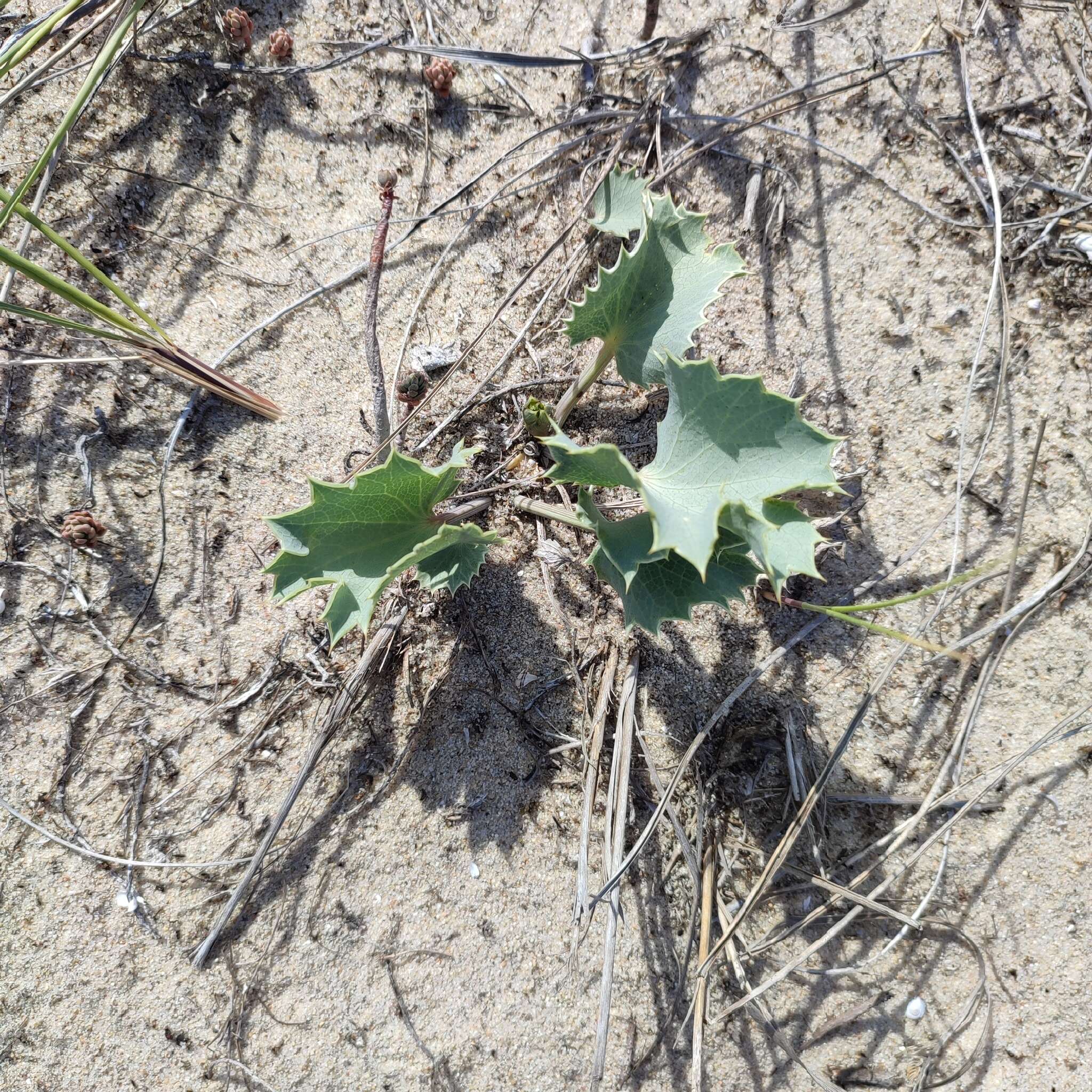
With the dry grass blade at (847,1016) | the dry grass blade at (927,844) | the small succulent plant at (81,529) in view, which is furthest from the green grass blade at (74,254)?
the dry grass blade at (847,1016)

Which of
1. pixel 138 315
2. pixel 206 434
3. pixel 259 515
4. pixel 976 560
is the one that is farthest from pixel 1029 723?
pixel 138 315

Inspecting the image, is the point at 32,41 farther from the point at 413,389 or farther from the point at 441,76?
the point at 413,389

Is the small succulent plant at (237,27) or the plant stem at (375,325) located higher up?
the small succulent plant at (237,27)

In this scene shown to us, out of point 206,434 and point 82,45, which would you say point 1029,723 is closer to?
point 206,434

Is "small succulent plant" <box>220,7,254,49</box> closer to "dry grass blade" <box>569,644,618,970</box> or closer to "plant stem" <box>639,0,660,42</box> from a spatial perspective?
"plant stem" <box>639,0,660,42</box>

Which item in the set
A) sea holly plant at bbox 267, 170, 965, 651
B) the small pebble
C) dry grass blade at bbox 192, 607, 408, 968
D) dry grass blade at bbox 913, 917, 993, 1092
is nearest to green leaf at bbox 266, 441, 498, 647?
sea holly plant at bbox 267, 170, 965, 651

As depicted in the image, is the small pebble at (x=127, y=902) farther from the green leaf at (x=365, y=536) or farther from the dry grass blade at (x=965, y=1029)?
the dry grass blade at (x=965, y=1029)

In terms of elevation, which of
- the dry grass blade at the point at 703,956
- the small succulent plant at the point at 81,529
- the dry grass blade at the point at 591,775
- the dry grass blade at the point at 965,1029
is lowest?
the dry grass blade at the point at 965,1029
